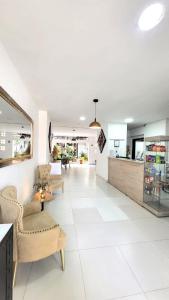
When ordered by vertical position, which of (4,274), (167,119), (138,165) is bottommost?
(4,274)

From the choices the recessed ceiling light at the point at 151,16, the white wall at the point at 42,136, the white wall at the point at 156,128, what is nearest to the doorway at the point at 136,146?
the white wall at the point at 156,128

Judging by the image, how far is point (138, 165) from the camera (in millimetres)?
3984

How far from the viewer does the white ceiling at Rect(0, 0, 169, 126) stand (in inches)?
53.2

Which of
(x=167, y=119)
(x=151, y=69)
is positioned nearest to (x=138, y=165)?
(x=151, y=69)

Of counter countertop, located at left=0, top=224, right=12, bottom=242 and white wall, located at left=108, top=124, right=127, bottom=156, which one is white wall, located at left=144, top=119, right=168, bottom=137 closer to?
white wall, located at left=108, top=124, right=127, bottom=156

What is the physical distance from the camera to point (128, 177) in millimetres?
4559

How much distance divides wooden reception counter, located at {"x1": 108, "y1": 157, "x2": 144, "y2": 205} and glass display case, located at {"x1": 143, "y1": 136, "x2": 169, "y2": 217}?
16 cm

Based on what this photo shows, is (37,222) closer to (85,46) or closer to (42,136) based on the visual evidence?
→ (85,46)

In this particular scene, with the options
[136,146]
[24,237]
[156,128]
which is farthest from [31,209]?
[136,146]

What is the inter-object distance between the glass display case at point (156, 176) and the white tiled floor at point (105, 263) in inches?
23.2

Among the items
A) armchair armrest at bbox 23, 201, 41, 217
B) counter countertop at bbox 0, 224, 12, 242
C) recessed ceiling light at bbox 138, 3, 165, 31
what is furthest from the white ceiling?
armchair armrest at bbox 23, 201, 41, 217

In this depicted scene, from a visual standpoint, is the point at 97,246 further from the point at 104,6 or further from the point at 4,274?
the point at 104,6

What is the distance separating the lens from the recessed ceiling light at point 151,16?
1.31 m

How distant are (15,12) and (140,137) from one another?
7.48 metres
